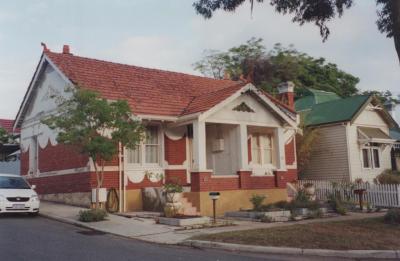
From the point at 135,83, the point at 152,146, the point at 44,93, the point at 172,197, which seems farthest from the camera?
the point at 44,93

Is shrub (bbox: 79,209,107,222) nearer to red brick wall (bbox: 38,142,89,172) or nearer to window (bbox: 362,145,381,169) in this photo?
red brick wall (bbox: 38,142,89,172)

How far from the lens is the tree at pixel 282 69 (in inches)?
1821

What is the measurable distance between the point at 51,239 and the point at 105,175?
6557 mm


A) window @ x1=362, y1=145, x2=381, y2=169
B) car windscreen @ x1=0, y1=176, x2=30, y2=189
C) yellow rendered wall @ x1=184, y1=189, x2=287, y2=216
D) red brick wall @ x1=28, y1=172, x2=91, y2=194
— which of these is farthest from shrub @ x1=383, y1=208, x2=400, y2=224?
window @ x1=362, y1=145, x2=381, y2=169

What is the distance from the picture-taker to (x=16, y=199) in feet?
51.1

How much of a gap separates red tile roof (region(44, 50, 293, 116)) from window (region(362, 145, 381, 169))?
10665 millimetres

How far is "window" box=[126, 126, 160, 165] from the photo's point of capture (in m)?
18.7

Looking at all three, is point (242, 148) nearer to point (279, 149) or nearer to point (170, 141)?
point (279, 149)

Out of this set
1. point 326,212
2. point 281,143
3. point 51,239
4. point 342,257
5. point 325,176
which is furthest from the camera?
point 325,176

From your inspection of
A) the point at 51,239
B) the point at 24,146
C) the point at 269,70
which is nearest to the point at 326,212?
the point at 51,239

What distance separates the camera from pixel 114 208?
17344mm

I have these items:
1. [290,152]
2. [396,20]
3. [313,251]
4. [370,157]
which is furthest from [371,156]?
[313,251]

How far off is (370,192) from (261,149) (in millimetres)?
5469

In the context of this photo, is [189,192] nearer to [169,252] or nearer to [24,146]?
[169,252]
